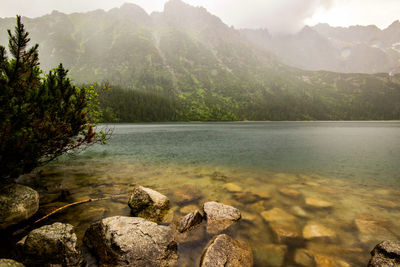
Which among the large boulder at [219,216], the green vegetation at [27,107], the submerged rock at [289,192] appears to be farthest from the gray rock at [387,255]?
the green vegetation at [27,107]

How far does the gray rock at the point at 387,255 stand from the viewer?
15.8 ft

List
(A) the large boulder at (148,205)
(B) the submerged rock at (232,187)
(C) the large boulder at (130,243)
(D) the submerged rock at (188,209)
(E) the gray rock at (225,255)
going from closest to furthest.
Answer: (C) the large boulder at (130,243) < (E) the gray rock at (225,255) < (A) the large boulder at (148,205) < (D) the submerged rock at (188,209) < (B) the submerged rock at (232,187)

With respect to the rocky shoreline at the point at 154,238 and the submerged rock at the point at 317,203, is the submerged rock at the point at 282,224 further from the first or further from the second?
the submerged rock at the point at 317,203

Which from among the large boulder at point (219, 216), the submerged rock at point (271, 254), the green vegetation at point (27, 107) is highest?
the green vegetation at point (27, 107)

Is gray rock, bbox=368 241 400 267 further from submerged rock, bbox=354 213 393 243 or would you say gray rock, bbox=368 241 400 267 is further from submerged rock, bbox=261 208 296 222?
submerged rock, bbox=261 208 296 222

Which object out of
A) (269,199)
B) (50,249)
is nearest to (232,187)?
(269,199)

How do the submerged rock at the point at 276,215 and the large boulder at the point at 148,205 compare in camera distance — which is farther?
the submerged rock at the point at 276,215

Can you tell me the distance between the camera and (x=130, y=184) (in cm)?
1300

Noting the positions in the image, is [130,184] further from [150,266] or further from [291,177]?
[291,177]

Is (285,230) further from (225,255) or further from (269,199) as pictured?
(225,255)

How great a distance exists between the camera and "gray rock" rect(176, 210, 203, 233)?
23.2ft

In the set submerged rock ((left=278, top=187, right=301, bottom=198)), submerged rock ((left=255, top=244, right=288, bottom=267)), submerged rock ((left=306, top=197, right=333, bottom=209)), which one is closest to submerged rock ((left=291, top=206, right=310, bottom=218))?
submerged rock ((left=306, top=197, right=333, bottom=209))

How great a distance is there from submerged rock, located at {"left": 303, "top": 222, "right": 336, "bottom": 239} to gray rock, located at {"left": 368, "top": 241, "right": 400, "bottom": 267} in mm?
1915

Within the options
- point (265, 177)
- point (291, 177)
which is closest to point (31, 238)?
point (265, 177)
